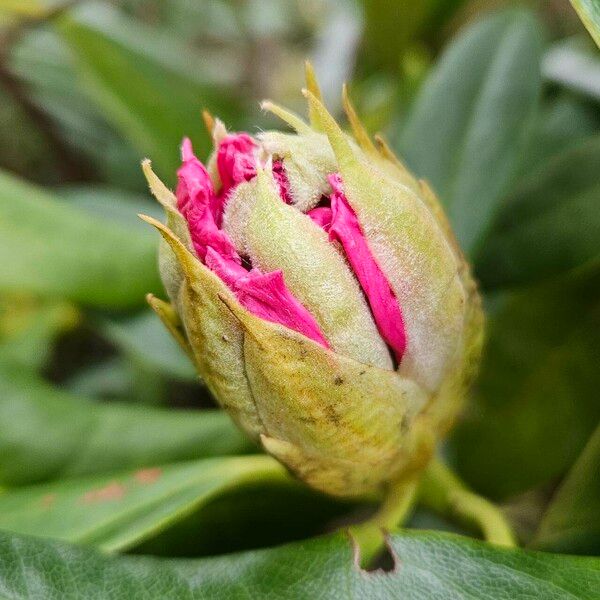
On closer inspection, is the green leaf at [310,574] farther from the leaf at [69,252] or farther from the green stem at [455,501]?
the leaf at [69,252]

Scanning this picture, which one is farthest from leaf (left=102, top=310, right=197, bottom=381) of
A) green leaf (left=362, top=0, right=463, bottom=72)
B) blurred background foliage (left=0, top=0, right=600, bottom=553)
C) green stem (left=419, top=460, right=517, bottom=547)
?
green leaf (left=362, top=0, right=463, bottom=72)

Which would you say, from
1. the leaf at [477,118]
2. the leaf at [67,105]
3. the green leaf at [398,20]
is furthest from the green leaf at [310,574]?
the leaf at [67,105]

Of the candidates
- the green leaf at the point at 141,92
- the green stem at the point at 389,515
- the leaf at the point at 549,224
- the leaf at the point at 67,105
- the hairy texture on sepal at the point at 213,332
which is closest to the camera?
the hairy texture on sepal at the point at 213,332

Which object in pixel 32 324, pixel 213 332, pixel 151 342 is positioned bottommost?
pixel 32 324

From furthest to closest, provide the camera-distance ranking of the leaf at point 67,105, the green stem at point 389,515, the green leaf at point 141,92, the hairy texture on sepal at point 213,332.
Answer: the leaf at point 67,105, the green leaf at point 141,92, the green stem at point 389,515, the hairy texture on sepal at point 213,332

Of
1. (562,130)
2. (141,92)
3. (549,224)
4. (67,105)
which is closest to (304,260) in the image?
(549,224)

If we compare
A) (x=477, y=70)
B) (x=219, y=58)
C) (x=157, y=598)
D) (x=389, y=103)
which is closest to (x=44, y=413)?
(x=157, y=598)

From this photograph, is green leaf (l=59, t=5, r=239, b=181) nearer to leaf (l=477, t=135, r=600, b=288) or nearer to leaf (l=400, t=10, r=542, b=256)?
leaf (l=400, t=10, r=542, b=256)

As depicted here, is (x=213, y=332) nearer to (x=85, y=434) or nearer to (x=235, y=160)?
(x=235, y=160)
